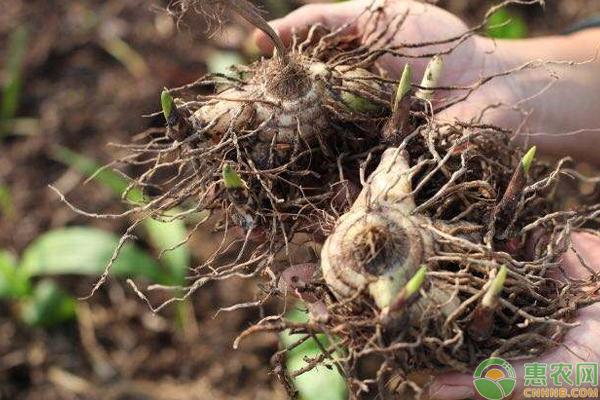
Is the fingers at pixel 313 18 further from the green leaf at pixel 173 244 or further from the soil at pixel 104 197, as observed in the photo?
the green leaf at pixel 173 244

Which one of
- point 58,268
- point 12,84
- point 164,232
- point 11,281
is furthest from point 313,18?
point 12,84

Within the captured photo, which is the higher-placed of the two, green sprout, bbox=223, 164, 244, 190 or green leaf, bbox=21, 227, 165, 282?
green sprout, bbox=223, 164, 244, 190

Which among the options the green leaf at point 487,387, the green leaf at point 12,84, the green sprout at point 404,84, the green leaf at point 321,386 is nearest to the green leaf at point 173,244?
the green leaf at point 321,386

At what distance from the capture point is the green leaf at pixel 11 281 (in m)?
1.91

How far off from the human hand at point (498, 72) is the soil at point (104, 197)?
50cm

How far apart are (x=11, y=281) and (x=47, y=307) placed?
13 centimetres

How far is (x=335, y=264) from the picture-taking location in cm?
112

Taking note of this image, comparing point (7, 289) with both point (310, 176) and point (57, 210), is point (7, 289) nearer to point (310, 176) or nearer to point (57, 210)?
point (57, 210)

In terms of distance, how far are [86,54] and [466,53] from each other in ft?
4.86

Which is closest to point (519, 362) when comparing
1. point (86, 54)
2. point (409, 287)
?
point (409, 287)

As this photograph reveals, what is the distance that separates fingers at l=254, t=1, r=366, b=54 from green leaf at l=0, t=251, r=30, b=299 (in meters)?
0.98

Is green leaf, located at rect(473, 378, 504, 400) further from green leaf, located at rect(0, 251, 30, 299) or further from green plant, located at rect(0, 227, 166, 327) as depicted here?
green leaf, located at rect(0, 251, 30, 299)

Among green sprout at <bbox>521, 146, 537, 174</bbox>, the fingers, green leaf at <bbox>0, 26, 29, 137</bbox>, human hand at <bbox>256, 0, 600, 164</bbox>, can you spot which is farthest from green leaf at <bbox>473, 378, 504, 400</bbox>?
green leaf at <bbox>0, 26, 29, 137</bbox>

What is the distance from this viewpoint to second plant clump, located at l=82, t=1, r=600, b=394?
1.09m
